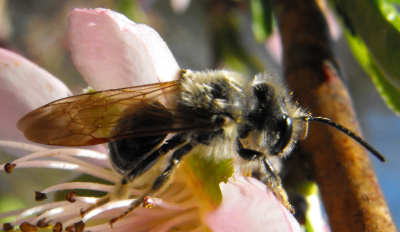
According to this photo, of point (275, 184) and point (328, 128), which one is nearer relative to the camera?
point (275, 184)

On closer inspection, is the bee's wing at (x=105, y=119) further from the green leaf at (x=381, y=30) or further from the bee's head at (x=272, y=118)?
the green leaf at (x=381, y=30)

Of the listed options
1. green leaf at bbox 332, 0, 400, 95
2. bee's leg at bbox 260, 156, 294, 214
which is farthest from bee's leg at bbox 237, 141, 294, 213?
green leaf at bbox 332, 0, 400, 95

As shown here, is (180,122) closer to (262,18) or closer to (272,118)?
(272,118)

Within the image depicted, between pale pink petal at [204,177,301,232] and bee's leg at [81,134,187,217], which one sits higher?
bee's leg at [81,134,187,217]

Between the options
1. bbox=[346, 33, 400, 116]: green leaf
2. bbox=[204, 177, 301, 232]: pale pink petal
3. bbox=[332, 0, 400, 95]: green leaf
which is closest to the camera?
bbox=[204, 177, 301, 232]: pale pink petal

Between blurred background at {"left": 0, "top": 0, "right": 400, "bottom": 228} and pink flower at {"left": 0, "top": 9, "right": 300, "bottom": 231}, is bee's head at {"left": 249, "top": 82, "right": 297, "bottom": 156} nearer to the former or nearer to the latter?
pink flower at {"left": 0, "top": 9, "right": 300, "bottom": 231}

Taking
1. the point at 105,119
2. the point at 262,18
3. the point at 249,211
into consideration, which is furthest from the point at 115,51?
the point at 262,18

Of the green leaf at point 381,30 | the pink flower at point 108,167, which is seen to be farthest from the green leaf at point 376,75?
the pink flower at point 108,167

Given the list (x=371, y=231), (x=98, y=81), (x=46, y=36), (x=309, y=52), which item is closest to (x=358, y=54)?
(x=309, y=52)

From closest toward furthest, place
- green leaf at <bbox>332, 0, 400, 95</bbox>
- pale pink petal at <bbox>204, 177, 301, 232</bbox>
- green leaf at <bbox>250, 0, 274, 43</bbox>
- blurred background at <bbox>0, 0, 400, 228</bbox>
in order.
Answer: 1. pale pink petal at <bbox>204, 177, 301, 232</bbox>
2. green leaf at <bbox>332, 0, 400, 95</bbox>
3. green leaf at <bbox>250, 0, 274, 43</bbox>
4. blurred background at <bbox>0, 0, 400, 228</bbox>
